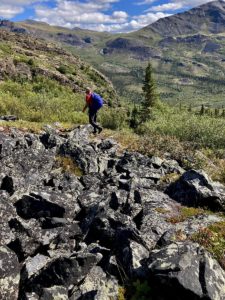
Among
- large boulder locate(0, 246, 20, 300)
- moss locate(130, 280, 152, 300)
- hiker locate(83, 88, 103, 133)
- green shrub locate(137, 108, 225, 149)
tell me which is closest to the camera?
large boulder locate(0, 246, 20, 300)

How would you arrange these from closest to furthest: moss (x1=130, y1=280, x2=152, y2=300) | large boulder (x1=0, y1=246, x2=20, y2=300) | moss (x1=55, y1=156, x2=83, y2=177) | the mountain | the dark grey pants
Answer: large boulder (x1=0, y1=246, x2=20, y2=300) < moss (x1=130, y1=280, x2=152, y2=300) < moss (x1=55, y1=156, x2=83, y2=177) < the dark grey pants < the mountain

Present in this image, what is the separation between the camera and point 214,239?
12.9 m

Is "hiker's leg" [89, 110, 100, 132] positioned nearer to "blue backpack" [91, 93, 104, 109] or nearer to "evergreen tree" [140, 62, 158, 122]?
"blue backpack" [91, 93, 104, 109]

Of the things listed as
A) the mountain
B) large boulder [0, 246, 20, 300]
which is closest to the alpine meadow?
large boulder [0, 246, 20, 300]

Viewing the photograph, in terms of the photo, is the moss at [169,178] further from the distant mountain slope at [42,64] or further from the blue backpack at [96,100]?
the distant mountain slope at [42,64]

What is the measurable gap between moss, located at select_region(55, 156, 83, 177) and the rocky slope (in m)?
0.06

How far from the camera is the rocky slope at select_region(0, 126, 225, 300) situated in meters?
10.2

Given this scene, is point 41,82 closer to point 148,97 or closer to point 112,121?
point 148,97

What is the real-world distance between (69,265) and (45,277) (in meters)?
0.72

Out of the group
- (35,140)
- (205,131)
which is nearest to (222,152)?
(205,131)

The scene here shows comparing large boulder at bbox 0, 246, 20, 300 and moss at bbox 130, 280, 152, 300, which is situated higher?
large boulder at bbox 0, 246, 20, 300

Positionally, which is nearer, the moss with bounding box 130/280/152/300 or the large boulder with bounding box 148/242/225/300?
the large boulder with bounding box 148/242/225/300

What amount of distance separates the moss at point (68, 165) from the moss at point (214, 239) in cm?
841

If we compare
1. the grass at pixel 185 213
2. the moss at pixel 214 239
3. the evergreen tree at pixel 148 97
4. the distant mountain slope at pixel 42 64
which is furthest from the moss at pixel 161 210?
the distant mountain slope at pixel 42 64
